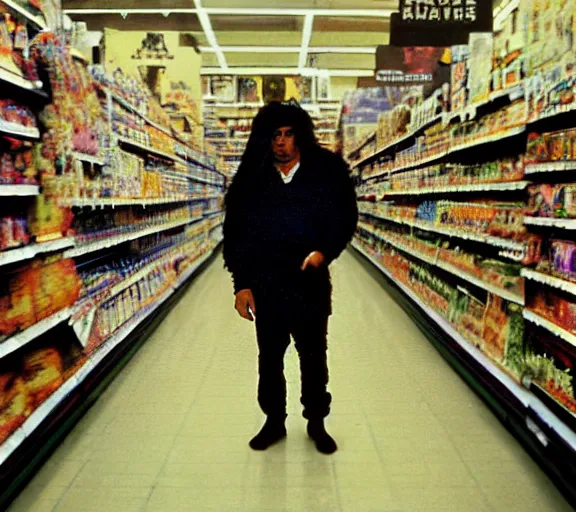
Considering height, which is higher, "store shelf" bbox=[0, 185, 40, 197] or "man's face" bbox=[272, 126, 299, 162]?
"man's face" bbox=[272, 126, 299, 162]

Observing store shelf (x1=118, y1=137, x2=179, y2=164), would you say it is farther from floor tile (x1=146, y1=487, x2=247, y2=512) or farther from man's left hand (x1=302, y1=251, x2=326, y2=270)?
floor tile (x1=146, y1=487, x2=247, y2=512)

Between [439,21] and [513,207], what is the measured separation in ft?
8.57

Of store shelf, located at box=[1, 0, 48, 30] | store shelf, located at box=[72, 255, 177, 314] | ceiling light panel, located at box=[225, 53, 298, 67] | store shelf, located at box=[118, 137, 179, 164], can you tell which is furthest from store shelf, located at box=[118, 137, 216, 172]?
ceiling light panel, located at box=[225, 53, 298, 67]

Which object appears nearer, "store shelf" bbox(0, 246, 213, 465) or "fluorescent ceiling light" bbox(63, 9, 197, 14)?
"store shelf" bbox(0, 246, 213, 465)

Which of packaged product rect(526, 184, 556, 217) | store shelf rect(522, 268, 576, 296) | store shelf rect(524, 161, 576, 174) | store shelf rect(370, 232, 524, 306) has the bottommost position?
store shelf rect(370, 232, 524, 306)

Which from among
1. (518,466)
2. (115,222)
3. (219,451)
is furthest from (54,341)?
(518,466)

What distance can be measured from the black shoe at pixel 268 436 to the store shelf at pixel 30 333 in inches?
42.5

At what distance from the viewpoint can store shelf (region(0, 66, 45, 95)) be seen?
219 centimetres

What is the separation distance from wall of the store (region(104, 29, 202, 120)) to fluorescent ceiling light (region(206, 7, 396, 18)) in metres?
1.98

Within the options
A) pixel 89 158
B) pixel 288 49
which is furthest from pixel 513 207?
pixel 288 49

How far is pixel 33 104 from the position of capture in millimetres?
2684

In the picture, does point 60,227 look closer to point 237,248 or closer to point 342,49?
point 237,248

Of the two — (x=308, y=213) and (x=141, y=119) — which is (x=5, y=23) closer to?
(x=308, y=213)

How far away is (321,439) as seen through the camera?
103 inches
